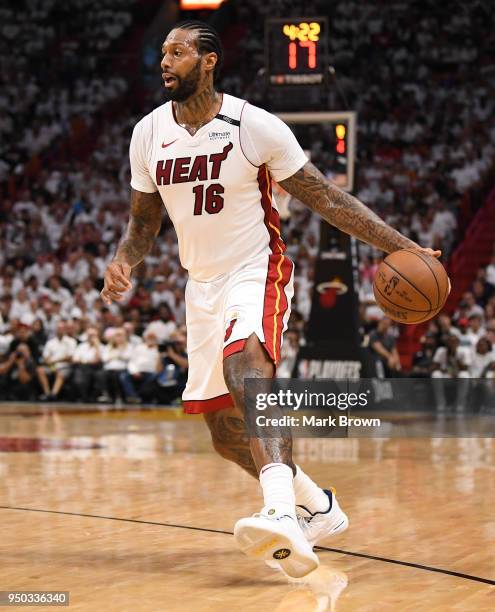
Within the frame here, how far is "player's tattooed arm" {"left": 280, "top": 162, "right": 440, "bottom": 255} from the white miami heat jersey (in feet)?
0.23

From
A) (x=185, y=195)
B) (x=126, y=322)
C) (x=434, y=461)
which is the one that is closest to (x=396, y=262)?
(x=185, y=195)

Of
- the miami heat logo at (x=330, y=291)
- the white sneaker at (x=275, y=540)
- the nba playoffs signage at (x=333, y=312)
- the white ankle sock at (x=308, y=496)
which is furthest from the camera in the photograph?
the miami heat logo at (x=330, y=291)

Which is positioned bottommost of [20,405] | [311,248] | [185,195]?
[20,405]

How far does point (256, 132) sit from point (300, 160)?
0.24 meters

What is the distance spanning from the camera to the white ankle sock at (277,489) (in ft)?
14.6

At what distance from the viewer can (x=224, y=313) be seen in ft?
16.7

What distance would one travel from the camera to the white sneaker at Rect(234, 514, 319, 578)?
4.30m

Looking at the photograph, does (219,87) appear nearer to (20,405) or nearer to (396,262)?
(20,405)

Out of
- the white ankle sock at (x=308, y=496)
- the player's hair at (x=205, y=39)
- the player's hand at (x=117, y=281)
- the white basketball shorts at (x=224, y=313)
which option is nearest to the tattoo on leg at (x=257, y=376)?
the white basketball shorts at (x=224, y=313)

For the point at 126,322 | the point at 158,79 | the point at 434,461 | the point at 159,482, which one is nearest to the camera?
the point at 159,482

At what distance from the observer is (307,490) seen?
5.21m

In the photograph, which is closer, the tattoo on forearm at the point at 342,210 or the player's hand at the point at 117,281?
the tattoo on forearm at the point at 342,210

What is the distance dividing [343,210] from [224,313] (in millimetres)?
701

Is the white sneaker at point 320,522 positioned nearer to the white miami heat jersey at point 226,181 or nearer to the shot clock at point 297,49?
the white miami heat jersey at point 226,181
